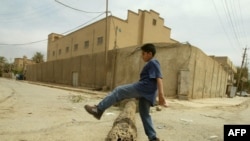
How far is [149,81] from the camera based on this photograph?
3.81 meters

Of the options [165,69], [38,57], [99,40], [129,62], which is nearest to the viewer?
[165,69]

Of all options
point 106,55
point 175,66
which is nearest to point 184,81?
point 175,66

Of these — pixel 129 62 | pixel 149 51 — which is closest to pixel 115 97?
pixel 149 51

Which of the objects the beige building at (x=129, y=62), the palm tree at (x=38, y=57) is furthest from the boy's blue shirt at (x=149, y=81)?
the palm tree at (x=38, y=57)

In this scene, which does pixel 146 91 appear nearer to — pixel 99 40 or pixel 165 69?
pixel 165 69

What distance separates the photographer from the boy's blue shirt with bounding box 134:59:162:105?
3776 millimetres

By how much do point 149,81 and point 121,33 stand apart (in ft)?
90.3

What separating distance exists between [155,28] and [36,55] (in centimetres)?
4185

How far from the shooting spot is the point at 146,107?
3965 mm

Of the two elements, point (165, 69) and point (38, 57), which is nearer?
point (165, 69)

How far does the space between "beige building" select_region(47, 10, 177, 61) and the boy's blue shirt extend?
2458cm

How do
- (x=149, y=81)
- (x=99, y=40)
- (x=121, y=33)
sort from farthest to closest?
(x=99, y=40), (x=121, y=33), (x=149, y=81)

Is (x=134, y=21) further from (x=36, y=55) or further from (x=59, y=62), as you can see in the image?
(x=36, y=55)

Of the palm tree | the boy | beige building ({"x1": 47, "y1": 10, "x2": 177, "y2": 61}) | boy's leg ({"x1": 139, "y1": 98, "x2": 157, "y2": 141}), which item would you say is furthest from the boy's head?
the palm tree
